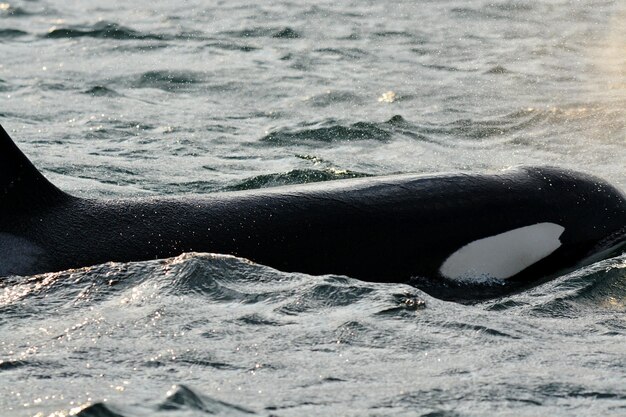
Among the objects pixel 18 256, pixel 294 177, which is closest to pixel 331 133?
pixel 294 177

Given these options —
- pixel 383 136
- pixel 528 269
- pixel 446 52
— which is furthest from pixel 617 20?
pixel 528 269

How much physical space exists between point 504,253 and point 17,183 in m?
3.50

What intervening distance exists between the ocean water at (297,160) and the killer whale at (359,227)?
0.24 meters

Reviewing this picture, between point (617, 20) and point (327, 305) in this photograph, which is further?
point (617, 20)

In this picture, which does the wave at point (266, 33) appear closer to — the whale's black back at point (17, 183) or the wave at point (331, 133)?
the wave at point (331, 133)

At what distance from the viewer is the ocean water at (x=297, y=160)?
5.79 metres

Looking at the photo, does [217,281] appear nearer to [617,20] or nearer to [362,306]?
[362,306]

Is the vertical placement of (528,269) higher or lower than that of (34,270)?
lower

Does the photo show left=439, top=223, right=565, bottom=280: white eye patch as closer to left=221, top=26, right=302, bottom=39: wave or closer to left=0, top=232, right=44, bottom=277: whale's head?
left=0, top=232, right=44, bottom=277: whale's head

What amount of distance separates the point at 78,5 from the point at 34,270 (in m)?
19.4

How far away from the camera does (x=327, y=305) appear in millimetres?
7055

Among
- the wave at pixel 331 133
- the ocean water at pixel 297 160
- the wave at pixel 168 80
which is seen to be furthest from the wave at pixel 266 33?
the wave at pixel 331 133

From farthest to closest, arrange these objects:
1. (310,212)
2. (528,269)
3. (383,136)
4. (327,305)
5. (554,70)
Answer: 1. (554,70)
2. (383,136)
3. (528,269)
4. (310,212)
5. (327,305)

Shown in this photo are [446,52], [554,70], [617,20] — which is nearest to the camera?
[554,70]
